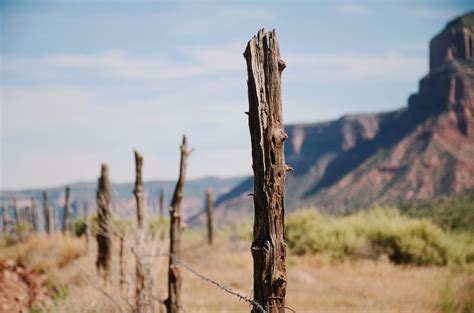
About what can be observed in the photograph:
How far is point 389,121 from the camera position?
363ft

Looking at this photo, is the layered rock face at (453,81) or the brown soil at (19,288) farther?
the layered rock face at (453,81)

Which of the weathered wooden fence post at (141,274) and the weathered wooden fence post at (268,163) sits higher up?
the weathered wooden fence post at (268,163)

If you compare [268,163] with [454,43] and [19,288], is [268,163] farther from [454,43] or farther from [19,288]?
[454,43]

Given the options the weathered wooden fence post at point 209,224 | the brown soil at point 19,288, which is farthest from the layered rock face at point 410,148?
the brown soil at point 19,288

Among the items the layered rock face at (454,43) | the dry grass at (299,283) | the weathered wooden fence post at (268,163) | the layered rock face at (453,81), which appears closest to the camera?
the weathered wooden fence post at (268,163)

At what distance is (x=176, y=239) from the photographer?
7.53 meters

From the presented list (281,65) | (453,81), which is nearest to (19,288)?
(281,65)

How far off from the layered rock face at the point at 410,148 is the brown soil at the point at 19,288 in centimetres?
6225

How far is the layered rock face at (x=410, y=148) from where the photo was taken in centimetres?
8138

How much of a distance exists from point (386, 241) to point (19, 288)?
36.3 feet

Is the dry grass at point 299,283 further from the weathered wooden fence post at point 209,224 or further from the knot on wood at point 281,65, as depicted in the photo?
the weathered wooden fence post at point 209,224

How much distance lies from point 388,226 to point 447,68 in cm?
8989

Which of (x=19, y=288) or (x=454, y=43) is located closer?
(x=19, y=288)

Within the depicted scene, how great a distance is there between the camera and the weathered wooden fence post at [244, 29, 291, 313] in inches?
142
